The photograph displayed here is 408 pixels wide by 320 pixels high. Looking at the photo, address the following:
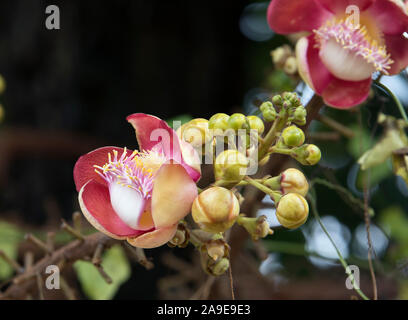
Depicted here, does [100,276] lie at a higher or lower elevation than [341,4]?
lower

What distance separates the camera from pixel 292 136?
0.87ft

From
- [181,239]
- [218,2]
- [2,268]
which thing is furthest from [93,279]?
[218,2]

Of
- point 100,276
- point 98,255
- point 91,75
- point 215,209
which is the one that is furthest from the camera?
point 91,75

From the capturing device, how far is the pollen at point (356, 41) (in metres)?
0.32

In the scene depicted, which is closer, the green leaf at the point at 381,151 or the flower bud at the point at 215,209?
the flower bud at the point at 215,209

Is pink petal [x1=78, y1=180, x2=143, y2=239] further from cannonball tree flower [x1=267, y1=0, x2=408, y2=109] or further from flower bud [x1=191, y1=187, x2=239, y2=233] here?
cannonball tree flower [x1=267, y1=0, x2=408, y2=109]

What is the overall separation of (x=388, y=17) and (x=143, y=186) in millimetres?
201

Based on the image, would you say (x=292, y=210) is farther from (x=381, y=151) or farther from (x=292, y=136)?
(x=381, y=151)

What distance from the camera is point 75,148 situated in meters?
0.99

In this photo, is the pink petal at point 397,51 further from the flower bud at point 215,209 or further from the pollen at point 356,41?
the flower bud at point 215,209

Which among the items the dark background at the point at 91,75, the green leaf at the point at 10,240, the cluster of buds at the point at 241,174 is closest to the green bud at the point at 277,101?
the cluster of buds at the point at 241,174

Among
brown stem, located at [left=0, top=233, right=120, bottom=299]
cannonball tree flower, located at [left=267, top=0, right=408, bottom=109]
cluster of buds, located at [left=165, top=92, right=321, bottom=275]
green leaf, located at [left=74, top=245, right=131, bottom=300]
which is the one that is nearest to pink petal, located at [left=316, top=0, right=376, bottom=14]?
cannonball tree flower, located at [left=267, top=0, right=408, bottom=109]

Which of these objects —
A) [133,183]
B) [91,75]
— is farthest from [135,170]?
[91,75]

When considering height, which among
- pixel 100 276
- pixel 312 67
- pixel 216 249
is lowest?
pixel 100 276
